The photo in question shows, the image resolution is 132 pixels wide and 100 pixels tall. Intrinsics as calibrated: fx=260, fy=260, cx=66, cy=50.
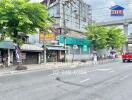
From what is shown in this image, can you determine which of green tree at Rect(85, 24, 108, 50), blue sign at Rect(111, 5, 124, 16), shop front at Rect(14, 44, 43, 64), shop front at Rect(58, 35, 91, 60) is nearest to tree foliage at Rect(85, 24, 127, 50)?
green tree at Rect(85, 24, 108, 50)

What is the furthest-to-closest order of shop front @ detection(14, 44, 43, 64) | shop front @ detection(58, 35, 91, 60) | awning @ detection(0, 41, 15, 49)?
shop front @ detection(58, 35, 91, 60) → shop front @ detection(14, 44, 43, 64) → awning @ detection(0, 41, 15, 49)

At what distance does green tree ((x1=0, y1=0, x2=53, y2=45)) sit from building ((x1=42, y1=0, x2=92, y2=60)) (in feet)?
62.4

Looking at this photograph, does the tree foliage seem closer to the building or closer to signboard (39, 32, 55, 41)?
the building

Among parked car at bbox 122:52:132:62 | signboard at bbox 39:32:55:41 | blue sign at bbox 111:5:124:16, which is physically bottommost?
parked car at bbox 122:52:132:62

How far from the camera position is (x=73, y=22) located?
58.1 metres

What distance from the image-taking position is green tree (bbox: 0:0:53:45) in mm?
23578

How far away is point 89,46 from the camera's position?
5678 cm

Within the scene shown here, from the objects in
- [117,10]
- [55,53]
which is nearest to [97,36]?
[117,10]

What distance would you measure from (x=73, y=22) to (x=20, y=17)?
35.5 m

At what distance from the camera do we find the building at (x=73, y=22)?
4806cm

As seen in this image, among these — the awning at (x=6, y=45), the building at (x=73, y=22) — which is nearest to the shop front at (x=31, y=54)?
the awning at (x=6, y=45)

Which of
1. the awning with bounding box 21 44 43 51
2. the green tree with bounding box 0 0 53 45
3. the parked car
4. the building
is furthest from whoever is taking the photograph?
the building

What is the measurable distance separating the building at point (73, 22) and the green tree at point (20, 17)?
1902cm

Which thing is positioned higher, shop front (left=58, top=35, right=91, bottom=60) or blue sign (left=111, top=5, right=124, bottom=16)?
blue sign (left=111, top=5, right=124, bottom=16)
